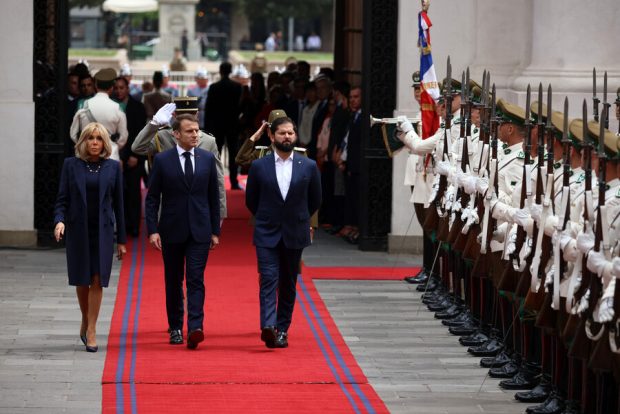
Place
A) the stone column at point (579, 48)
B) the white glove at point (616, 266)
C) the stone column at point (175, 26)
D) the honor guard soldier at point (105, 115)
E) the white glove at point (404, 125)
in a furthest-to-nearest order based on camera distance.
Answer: the stone column at point (175, 26)
the honor guard soldier at point (105, 115)
the stone column at point (579, 48)
the white glove at point (404, 125)
the white glove at point (616, 266)

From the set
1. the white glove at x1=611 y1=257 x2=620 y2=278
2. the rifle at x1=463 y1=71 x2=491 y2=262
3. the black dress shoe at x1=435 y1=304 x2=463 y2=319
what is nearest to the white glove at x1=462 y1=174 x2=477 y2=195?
the rifle at x1=463 y1=71 x2=491 y2=262

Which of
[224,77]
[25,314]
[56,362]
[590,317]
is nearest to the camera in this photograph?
[590,317]

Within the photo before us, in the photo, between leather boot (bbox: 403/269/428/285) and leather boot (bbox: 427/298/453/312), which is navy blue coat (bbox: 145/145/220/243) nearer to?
leather boot (bbox: 427/298/453/312)

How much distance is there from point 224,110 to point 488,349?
12738 mm

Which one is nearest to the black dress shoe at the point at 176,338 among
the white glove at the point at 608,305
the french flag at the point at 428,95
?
the french flag at the point at 428,95

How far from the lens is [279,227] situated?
12312mm

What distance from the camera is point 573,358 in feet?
31.5

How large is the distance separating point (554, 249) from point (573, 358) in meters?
0.66

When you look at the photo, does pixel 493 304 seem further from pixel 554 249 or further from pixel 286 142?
pixel 554 249

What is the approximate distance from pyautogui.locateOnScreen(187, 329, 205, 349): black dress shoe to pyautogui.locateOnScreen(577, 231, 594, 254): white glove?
3911 millimetres

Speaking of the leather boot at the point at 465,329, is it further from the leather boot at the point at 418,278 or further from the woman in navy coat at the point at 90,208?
the woman in navy coat at the point at 90,208

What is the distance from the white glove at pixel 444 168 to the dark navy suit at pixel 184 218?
81.8 inches

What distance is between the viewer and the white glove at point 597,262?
342 inches

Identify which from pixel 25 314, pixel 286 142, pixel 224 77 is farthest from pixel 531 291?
pixel 224 77
